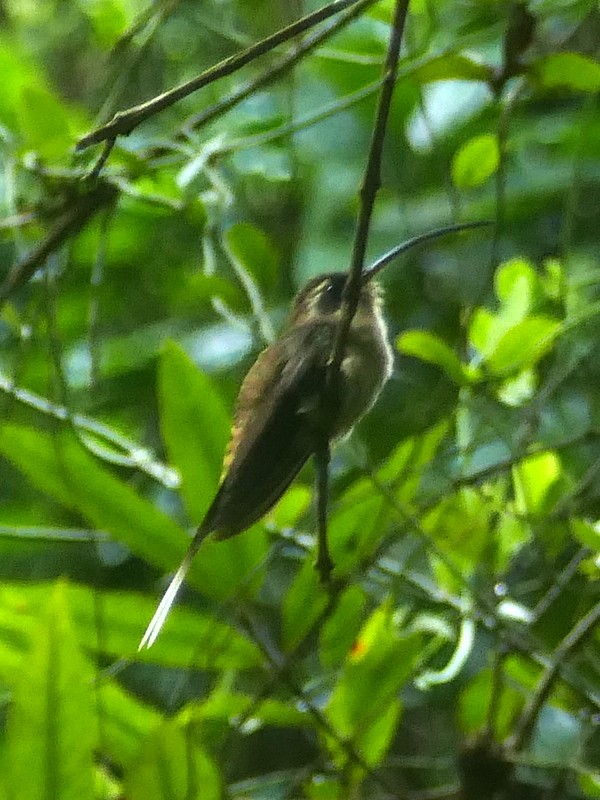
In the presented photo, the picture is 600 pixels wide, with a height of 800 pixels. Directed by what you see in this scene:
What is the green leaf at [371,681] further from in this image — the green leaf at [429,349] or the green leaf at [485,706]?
the green leaf at [429,349]

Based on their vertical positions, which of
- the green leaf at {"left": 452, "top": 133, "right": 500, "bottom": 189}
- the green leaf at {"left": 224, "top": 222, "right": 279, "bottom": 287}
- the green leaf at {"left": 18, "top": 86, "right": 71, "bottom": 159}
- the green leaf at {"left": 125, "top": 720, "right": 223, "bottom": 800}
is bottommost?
the green leaf at {"left": 125, "top": 720, "right": 223, "bottom": 800}

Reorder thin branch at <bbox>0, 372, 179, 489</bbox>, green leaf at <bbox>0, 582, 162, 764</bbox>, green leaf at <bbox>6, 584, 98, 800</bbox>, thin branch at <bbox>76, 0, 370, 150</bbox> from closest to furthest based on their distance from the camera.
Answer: thin branch at <bbox>76, 0, 370, 150</bbox>, green leaf at <bbox>6, 584, 98, 800</bbox>, green leaf at <bbox>0, 582, 162, 764</bbox>, thin branch at <bbox>0, 372, 179, 489</bbox>

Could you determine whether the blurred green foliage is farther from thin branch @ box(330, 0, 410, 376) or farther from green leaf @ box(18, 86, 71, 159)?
thin branch @ box(330, 0, 410, 376)

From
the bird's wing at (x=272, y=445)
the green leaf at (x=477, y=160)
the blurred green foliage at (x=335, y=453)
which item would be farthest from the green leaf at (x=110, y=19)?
the bird's wing at (x=272, y=445)

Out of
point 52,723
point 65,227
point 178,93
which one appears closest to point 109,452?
point 65,227

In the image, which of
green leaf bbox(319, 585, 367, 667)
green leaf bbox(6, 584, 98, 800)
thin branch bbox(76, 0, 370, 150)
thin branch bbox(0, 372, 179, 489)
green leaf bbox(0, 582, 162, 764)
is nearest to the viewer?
thin branch bbox(76, 0, 370, 150)

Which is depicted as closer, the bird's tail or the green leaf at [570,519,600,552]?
the bird's tail

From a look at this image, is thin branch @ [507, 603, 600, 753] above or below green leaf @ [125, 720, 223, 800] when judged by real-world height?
above

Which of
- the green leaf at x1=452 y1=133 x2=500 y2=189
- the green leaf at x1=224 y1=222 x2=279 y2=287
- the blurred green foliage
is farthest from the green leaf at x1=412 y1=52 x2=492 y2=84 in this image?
the green leaf at x1=224 y1=222 x2=279 y2=287
